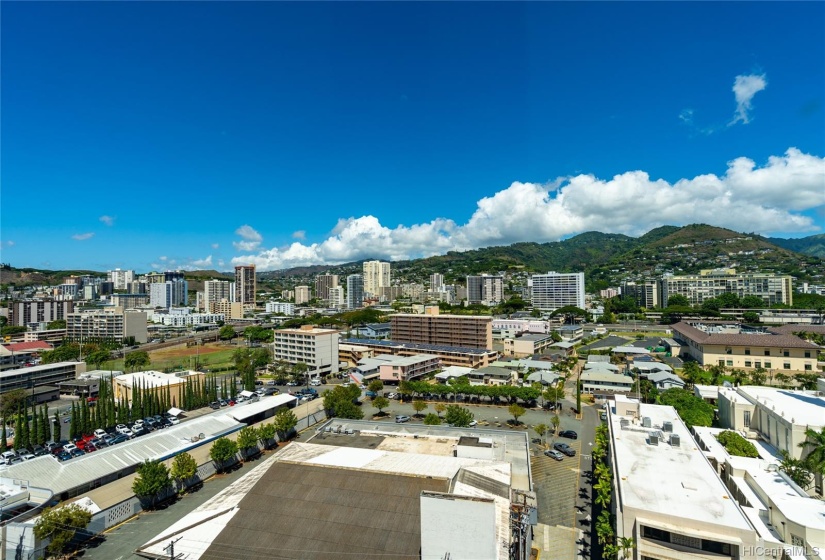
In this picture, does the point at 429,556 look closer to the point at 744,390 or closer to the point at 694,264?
the point at 744,390

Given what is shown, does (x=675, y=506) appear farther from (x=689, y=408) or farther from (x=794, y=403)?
(x=794, y=403)

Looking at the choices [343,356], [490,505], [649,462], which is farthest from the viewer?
[343,356]

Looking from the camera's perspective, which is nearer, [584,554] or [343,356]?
[584,554]

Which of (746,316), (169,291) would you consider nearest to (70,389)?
(746,316)

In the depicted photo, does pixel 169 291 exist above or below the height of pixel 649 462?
above

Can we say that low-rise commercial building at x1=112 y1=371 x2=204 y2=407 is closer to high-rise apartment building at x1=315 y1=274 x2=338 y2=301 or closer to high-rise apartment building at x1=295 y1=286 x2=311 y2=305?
high-rise apartment building at x1=295 y1=286 x2=311 y2=305

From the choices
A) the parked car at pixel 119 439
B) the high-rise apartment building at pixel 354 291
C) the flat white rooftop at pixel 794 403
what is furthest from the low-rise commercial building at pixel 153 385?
the high-rise apartment building at pixel 354 291

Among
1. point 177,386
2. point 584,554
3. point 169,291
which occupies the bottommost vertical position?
point 584,554

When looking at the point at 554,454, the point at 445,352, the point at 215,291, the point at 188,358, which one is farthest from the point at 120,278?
the point at 554,454
